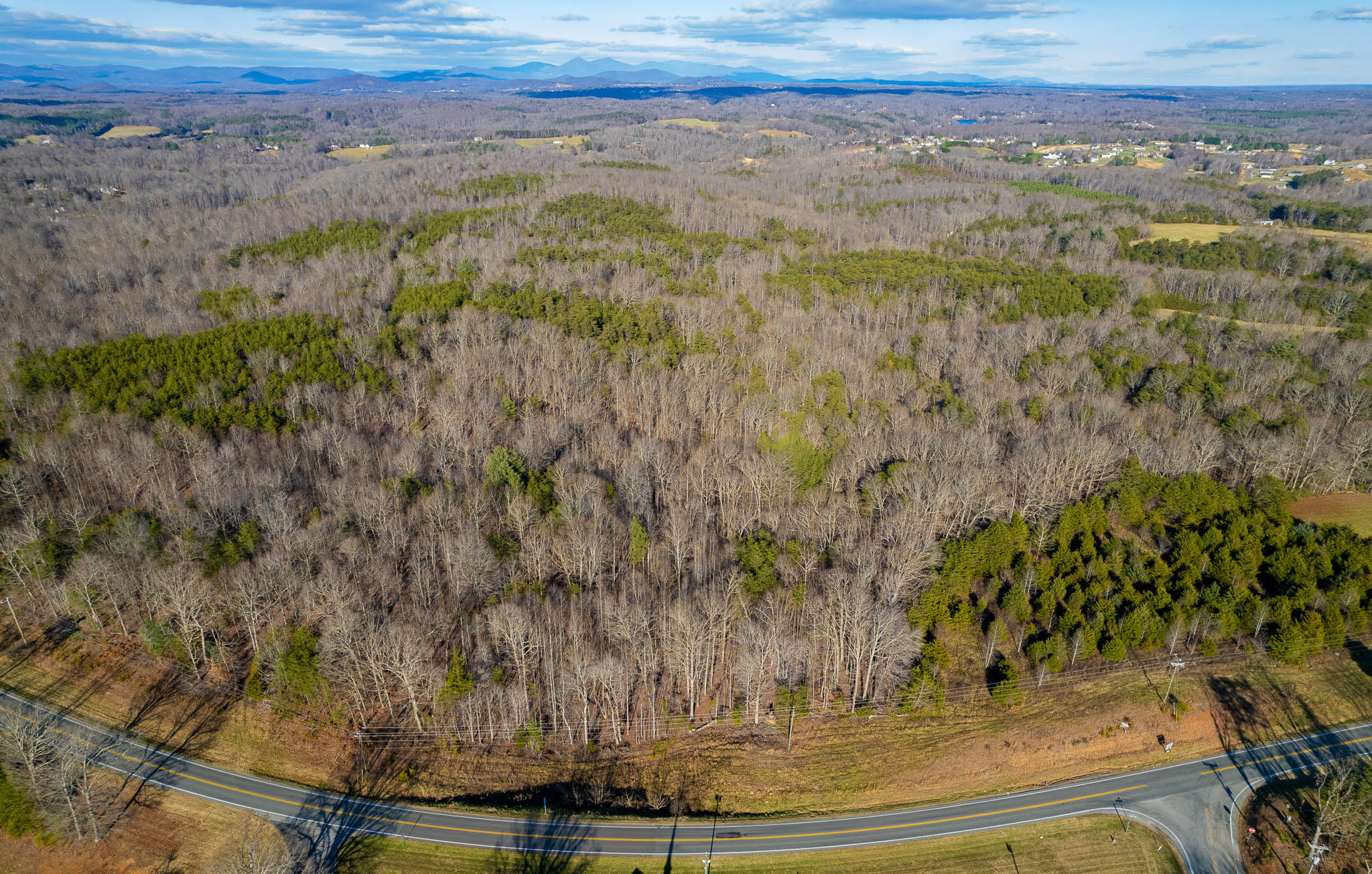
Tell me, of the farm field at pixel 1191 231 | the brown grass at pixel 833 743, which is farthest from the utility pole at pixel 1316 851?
the farm field at pixel 1191 231

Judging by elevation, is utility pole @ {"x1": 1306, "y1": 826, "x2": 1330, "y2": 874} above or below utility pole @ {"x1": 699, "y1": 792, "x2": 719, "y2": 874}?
above

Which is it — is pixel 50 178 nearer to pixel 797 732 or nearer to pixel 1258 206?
pixel 797 732

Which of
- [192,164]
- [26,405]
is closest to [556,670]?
[26,405]

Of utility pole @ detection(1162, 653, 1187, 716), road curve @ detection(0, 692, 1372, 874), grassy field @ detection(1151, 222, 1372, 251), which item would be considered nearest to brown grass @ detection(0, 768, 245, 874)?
road curve @ detection(0, 692, 1372, 874)

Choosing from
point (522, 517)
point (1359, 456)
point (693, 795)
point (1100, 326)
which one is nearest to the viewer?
point (693, 795)

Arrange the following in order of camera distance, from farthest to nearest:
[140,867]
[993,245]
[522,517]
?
[993,245]
[522,517]
[140,867]

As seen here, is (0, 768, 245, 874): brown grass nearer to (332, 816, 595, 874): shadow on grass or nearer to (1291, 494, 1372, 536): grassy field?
(332, 816, 595, 874): shadow on grass

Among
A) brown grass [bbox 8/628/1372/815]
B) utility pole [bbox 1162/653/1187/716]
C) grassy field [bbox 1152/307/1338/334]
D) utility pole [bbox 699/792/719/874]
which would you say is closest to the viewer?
utility pole [bbox 699/792/719/874]
